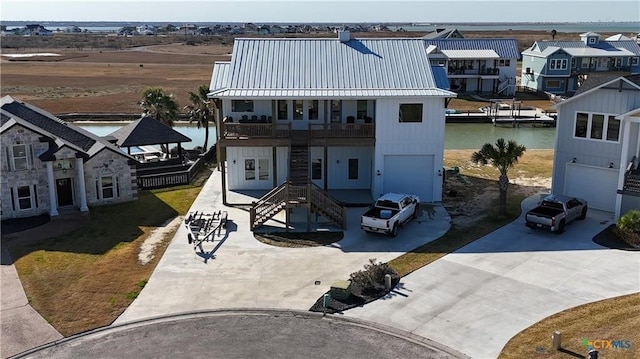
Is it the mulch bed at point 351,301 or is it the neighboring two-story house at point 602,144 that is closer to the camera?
the mulch bed at point 351,301

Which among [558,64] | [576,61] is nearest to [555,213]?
[558,64]

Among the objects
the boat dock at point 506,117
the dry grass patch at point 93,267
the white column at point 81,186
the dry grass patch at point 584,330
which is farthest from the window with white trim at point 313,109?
the boat dock at point 506,117

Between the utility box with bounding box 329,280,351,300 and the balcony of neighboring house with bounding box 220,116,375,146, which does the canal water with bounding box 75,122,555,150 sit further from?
the utility box with bounding box 329,280,351,300

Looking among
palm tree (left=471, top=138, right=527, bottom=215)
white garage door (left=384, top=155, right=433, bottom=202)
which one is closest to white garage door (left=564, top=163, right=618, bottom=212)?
palm tree (left=471, top=138, right=527, bottom=215)

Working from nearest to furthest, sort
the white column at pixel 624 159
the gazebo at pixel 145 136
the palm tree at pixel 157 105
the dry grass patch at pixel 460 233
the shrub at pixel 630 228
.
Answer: the dry grass patch at pixel 460 233
the shrub at pixel 630 228
the white column at pixel 624 159
the gazebo at pixel 145 136
the palm tree at pixel 157 105

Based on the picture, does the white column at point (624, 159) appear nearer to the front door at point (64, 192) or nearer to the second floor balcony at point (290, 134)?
the second floor balcony at point (290, 134)
